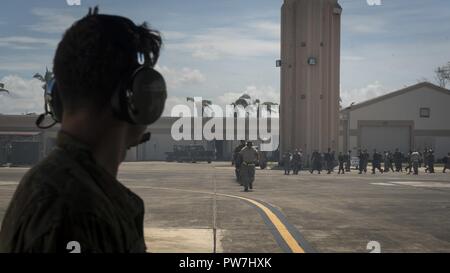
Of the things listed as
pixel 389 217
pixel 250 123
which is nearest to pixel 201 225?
pixel 389 217

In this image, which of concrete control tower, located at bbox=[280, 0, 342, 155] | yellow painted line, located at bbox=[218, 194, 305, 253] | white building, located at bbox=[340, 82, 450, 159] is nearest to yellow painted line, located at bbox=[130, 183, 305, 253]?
yellow painted line, located at bbox=[218, 194, 305, 253]

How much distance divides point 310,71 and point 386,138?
21.2 m

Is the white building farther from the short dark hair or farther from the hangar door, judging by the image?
the short dark hair

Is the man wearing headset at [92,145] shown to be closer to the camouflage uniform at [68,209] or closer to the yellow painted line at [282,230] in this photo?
the camouflage uniform at [68,209]

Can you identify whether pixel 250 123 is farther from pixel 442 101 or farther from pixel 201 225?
pixel 201 225

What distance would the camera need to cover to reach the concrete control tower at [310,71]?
1725 inches

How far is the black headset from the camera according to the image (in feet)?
5.49

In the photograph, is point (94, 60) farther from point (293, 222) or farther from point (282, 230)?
point (293, 222)

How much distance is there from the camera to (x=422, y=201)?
15297 mm

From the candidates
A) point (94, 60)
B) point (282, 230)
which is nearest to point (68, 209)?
point (94, 60)
